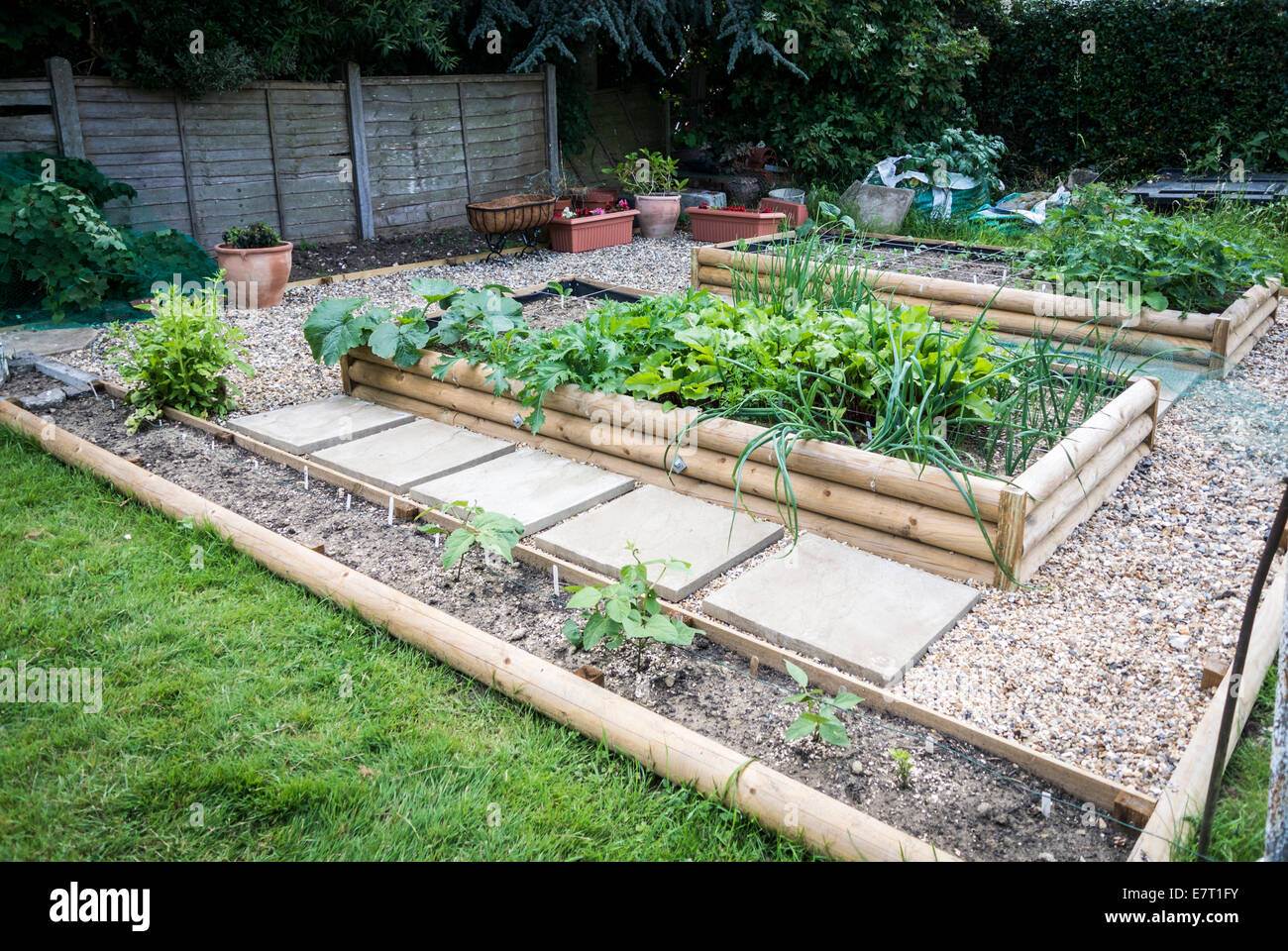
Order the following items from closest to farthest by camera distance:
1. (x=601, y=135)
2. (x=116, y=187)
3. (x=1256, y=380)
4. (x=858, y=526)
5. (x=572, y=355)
Result: 1. (x=858, y=526)
2. (x=572, y=355)
3. (x=1256, y=380)
4. (x=116, y=187)
5. (x=601, y=135)

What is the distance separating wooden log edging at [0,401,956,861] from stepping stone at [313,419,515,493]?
645mm

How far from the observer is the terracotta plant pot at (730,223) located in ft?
31.5

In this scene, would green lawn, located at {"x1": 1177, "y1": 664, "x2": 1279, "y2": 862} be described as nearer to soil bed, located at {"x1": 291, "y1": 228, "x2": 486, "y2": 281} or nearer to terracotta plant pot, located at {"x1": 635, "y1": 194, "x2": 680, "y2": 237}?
soil bed, located at {"x1": 291, "y1": 228, "x2": 486, "y2": 281}

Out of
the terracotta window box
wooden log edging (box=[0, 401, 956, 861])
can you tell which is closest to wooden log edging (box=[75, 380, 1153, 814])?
wooden log edging (box=[0, 401, 956, 861])

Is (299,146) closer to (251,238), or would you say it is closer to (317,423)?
(251,238)

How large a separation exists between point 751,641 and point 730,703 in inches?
9.9

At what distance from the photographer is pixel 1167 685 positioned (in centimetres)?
261

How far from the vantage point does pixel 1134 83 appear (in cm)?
1115

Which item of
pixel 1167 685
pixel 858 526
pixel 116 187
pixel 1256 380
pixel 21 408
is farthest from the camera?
pixel 116 187

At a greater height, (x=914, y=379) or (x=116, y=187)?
(x=116, y=187)
